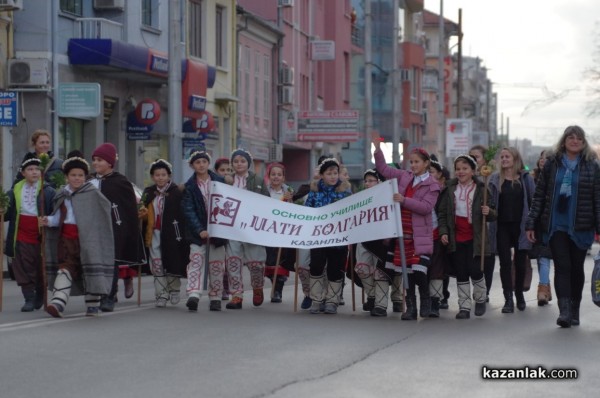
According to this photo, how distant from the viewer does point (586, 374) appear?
10547 mm

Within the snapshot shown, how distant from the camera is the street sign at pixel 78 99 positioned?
30547mm

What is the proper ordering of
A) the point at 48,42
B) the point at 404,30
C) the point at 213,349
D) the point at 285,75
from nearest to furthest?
1. the point at 213,349
2. the point at 48,42
3. the point at 285,75
4. the point at 404,30

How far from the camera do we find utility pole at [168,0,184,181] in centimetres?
3144

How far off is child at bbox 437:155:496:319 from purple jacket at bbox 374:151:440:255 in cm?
27

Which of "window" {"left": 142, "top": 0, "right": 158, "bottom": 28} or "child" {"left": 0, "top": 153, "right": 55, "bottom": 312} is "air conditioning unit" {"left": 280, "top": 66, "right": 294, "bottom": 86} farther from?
"child" {"left": 0, "top": 153, "right": 55, "bottom": 312}

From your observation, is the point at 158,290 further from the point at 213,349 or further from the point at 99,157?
the point at 213,349

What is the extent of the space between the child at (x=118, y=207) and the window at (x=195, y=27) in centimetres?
2504

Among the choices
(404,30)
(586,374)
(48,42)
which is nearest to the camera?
(586,374)

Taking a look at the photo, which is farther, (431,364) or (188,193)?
(188,193)

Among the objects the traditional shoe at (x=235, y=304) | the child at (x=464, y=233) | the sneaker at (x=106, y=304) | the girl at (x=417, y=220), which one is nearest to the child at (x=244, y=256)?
the traditional shoe at (x=235, y=304)

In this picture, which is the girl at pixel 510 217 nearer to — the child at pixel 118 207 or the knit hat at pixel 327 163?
the knit hat at pixel 327 163

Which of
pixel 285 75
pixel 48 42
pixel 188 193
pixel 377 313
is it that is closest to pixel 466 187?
pixel 377 313

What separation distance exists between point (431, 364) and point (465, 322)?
159 inches

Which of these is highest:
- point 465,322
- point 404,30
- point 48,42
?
point 404,30
